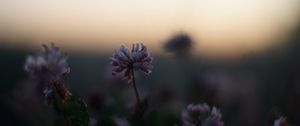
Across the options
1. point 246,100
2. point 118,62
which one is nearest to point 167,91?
point 246,100

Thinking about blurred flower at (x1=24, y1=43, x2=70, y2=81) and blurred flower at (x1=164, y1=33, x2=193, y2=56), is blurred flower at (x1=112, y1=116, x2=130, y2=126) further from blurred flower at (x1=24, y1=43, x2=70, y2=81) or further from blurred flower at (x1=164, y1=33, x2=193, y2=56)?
blurred flower at (x1=164, y1=33, x2=193, y2=56)

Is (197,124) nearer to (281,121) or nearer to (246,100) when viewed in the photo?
(281,121)

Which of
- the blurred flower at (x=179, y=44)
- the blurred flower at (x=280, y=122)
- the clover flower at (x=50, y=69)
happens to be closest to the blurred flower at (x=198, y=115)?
the blurred flower at (x=280, y=122)

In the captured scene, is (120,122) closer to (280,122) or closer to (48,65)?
(48,65)

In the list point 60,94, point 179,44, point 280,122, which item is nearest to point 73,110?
point 60,94

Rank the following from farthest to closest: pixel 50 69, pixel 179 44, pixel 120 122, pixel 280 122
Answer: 1. pixel 179 44
2. pixel 120 122
3. pixel 50 69
4. pixel 280 122
